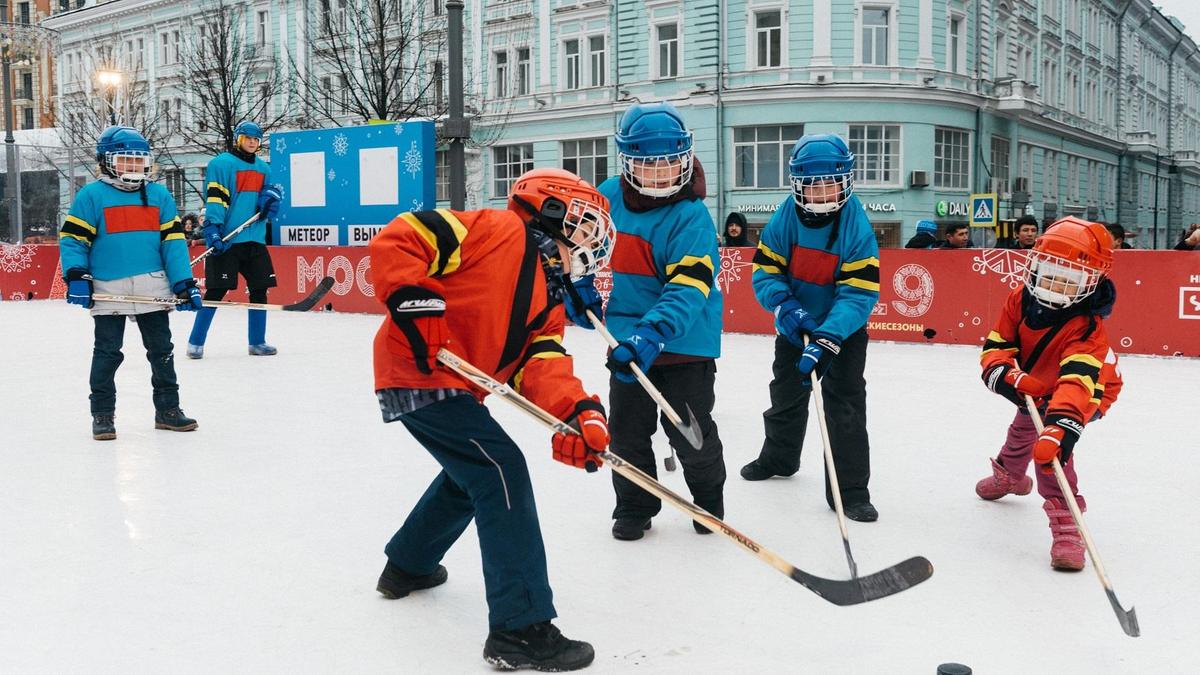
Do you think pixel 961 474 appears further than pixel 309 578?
Yes

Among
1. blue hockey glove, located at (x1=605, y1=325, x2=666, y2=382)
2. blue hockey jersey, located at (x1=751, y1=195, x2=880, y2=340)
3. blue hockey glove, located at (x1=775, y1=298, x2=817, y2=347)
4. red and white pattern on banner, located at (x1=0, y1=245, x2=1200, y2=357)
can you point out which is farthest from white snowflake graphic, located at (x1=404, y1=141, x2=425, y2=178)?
blue hockey glove, located at (x1=605, y1=325, x2=666, y2=382)

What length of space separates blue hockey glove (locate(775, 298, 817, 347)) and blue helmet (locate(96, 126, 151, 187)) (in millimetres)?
3811

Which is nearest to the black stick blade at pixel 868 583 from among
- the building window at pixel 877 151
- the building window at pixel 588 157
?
the building window at pixel 877 151

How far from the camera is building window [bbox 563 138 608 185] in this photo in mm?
28766

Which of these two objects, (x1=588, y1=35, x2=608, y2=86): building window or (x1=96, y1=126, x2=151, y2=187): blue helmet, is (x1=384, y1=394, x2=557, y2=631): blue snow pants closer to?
(x1=96, y1=126, x2=151, y2=187): blue helmet

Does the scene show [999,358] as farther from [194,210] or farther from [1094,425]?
[194,210]

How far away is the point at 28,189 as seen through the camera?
65.9 ft

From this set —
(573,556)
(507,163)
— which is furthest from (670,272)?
(507,163)

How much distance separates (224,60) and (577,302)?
1080 inches

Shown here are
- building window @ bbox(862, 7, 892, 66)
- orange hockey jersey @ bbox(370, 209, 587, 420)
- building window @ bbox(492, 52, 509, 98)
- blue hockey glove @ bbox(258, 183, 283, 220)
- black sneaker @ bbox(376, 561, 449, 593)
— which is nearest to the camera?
orange hockey jersey @ bbox(370, 209, 587, 420)

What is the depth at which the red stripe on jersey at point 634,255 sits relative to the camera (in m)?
4.18

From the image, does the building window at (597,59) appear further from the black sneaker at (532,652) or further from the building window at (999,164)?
the black sneaker at (532,652)

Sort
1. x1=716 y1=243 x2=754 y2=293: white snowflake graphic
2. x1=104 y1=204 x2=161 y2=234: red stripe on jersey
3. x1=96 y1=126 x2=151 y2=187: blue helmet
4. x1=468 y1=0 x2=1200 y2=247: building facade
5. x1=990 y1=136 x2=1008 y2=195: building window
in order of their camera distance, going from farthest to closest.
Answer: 1. x1=990 y1=136 x2=1008 y2=195: building window
2. x1=468 y1=0 x2=1200 y2=247: building facade
3. x1=716 y1=243 x2=754 y2=293: white snowflake graphic
4. x1=104 y1=204 x2=161 y2=234: red stripe on jersey
5. x1=96 y1=126 x2=151 y2=187: blue helmet

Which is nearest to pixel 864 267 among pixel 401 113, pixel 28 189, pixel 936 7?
pixel 28 189
